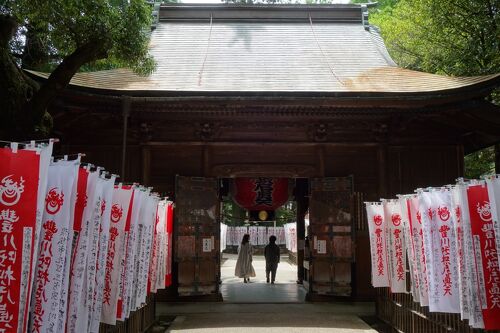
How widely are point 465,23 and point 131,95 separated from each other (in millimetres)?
7766

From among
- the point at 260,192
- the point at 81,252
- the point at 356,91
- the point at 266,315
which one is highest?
the point at 356,91

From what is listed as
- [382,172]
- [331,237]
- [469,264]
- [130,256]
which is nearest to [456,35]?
[382,172]

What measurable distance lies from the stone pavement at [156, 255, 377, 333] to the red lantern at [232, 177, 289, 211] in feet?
8.01

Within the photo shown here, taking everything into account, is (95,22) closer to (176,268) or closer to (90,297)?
(90,297)

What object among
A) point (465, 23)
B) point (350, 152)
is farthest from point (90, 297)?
point (465, 23)

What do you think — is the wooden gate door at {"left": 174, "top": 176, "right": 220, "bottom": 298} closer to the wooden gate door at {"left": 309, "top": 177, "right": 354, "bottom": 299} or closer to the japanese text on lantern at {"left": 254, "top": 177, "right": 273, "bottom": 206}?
the wooden gate door at {"left": 309, "top": 177, "right": 354, "bottom": 299}

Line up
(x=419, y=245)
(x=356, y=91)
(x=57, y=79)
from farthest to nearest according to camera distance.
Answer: (x=356, y=91)
(x=57, y=79)
(x=419, y=245)

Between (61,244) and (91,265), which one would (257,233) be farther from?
(61,244)

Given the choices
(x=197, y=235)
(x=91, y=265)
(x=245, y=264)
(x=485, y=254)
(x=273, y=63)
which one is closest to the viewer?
(x=91, y=265)

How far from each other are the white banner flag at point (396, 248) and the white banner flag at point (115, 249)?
3741 millimetres

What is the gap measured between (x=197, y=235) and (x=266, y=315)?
7.33 feet

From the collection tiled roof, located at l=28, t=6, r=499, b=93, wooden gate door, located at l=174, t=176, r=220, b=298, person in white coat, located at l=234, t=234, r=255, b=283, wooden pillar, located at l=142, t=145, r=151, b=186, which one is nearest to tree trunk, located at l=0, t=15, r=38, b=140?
tiled roof, located at l=28, t=6, r=499, b=93

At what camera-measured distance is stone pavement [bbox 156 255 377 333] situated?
284 inches

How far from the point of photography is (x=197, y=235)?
9.53 m
